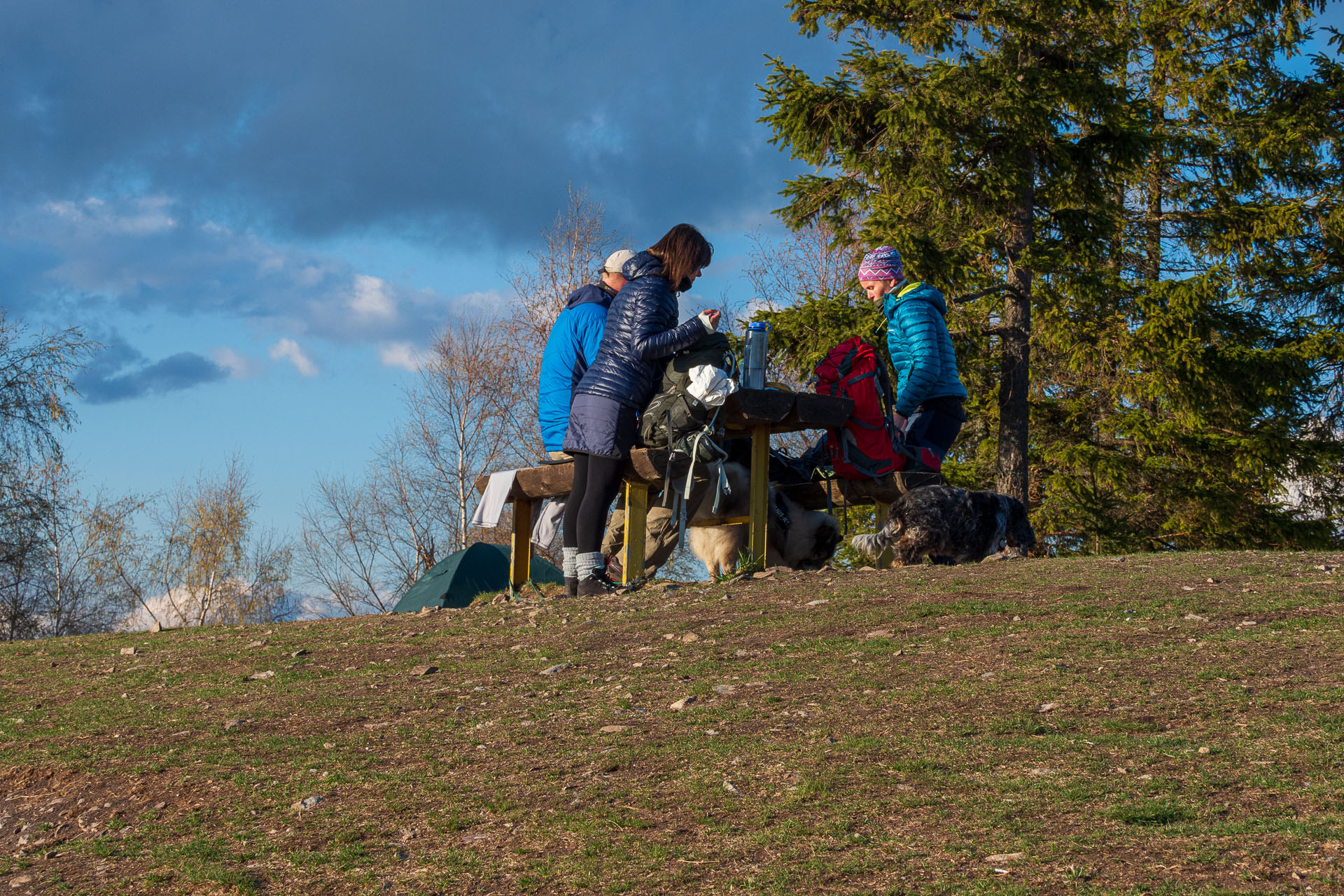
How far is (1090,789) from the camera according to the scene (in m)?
3.39

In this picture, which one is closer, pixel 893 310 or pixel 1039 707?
pixel 1039 707

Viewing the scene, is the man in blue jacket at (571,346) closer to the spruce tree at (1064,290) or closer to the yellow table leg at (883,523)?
the yellow table leg at (883,523)

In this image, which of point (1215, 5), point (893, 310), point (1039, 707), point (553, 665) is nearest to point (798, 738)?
point (1039, 707)

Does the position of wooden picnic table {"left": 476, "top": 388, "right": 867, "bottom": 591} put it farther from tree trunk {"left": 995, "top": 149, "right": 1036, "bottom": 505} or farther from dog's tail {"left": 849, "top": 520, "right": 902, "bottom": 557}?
tree trunk {"left": 995, "top": 149, "right": 1036, "bottom": 505}

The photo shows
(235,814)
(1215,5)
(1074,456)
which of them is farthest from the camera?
(1215,5)

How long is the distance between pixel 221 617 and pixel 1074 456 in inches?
977

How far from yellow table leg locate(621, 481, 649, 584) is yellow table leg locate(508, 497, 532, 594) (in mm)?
1373

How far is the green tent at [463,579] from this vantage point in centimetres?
1368

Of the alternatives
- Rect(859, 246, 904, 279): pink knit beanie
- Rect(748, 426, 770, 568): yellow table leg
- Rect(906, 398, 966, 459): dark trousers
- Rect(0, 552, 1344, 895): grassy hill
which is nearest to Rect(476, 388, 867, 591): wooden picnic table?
Rect(748, 426, 770, 568): yellow table leg

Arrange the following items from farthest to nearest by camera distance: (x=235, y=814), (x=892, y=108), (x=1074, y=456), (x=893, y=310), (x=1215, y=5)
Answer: (x=1215, y=5), (x=1074, y=456), (x=892, y=108), (x=893, y=310), (x=235, y=814)

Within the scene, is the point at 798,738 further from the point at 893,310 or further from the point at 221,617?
the point at 221,617

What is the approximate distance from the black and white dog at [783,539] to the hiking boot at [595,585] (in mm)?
1014

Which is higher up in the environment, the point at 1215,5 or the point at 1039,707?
the point at 1215,5

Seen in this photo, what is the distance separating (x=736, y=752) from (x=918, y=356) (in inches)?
174
